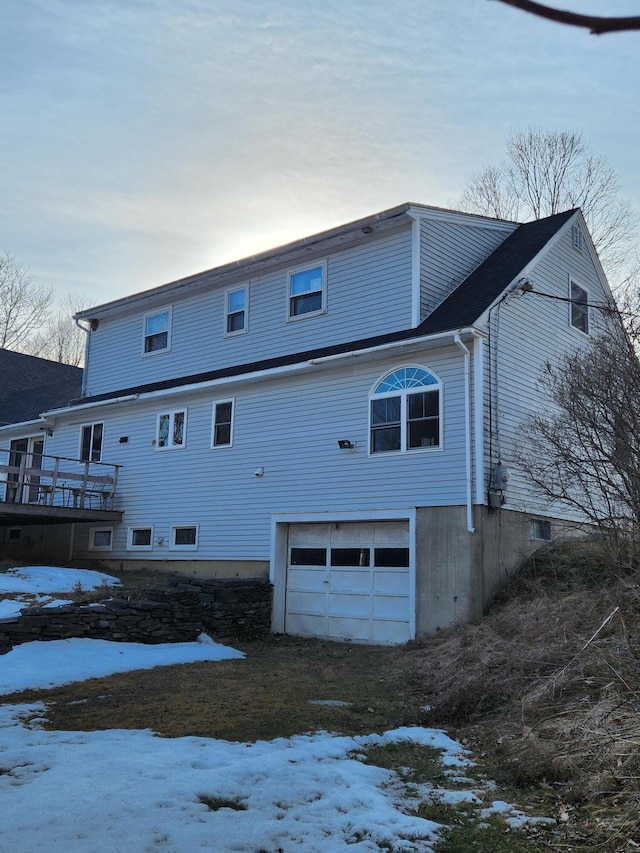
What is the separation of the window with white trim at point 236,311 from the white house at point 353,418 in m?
0.05

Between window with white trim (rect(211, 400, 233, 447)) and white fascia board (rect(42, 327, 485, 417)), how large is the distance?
1.47 ft

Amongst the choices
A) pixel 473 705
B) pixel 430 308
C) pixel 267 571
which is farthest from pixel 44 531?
pixel 473 705

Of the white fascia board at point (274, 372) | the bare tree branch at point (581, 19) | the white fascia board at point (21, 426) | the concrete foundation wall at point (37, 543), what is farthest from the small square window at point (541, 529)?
the white fascia board at point (21, 426)

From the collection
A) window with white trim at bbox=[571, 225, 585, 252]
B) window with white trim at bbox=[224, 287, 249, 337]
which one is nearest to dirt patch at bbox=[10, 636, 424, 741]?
window with white trim at bbox=[224, 287, 249, 337]

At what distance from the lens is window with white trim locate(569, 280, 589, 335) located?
52.9 ft

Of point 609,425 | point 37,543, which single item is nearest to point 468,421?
point 609,425

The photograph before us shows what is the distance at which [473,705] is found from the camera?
23.7 ft

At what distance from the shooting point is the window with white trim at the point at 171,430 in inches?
671

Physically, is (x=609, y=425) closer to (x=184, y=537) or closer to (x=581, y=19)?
(x=581, y=19)

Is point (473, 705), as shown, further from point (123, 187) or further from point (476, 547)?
point (123, 187)

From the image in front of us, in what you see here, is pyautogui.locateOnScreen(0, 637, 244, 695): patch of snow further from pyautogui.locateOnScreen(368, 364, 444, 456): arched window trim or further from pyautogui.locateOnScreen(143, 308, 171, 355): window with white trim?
pyautogui.locateOnScreen(143, 308, 171, 355): window with white trim

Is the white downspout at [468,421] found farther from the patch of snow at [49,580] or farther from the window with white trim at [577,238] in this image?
the patch of snow at [49,580]

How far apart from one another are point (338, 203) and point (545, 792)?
41.0ft

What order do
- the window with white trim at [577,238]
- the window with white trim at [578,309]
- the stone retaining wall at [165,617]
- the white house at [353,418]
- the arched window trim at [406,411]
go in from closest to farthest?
1. the stone retaining wall at [165,617]
2. the white house at [353,418]
3. the arched window trim at [406,411]
4. the window with white trim at [578,309]
5. the window with white trim at [577,238]
